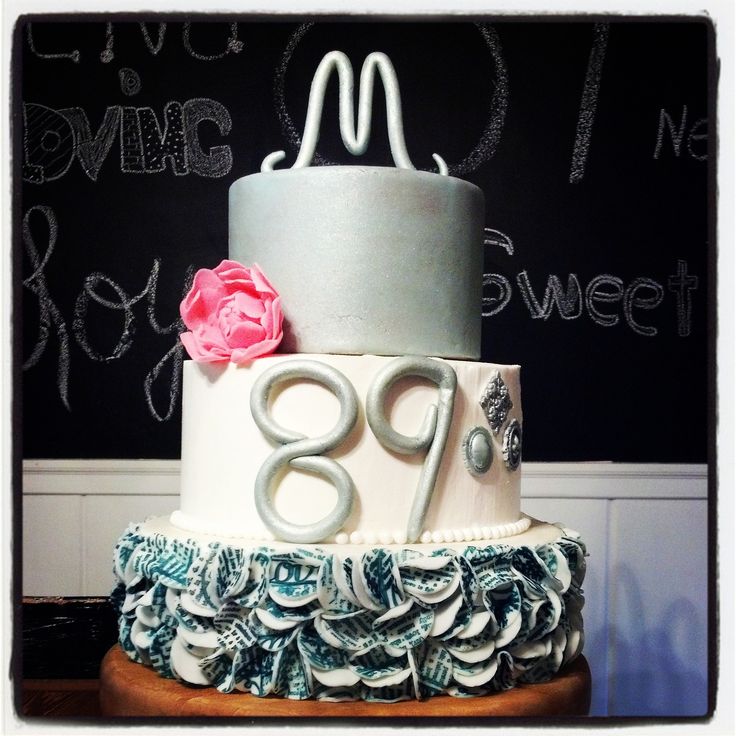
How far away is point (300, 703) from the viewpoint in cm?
125

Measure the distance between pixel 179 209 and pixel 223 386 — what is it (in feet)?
3.45

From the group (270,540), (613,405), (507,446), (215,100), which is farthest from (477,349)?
(215,100)

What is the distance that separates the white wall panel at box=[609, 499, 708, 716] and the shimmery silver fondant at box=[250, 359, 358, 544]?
135cm

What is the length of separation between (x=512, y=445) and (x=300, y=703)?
54cm

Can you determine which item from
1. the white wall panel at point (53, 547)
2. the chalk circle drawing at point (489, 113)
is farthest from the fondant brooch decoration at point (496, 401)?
the white wall panel at point (53, 547)

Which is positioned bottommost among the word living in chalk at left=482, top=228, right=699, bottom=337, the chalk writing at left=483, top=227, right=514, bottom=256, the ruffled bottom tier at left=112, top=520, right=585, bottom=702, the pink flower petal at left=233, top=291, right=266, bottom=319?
the ruffled bottom tier at left=112, top=520, right=585, bottom=702

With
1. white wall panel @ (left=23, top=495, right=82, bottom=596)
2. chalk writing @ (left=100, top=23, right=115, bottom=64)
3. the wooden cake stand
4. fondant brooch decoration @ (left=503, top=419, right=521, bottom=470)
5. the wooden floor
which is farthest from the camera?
white wall panel @ (left=23, top=495, right=82, bottom=596)

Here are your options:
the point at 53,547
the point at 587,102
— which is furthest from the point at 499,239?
the point at 53,547

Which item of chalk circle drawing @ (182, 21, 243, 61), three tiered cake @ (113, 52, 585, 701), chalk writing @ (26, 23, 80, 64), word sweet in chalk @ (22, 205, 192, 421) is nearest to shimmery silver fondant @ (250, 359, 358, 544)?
three tiered cake @ (113, 52, 585, 701)

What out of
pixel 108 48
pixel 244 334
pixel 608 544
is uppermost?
pixel 108 48

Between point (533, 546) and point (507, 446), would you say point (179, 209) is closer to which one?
point (507, 446)

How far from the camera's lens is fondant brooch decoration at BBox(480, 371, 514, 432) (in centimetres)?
144

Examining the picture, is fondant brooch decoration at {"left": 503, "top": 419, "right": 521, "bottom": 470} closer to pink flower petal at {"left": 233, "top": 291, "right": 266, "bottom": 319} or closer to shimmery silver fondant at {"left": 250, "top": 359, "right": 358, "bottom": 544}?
shimmery silver fondant at {"left": 250, "top": 359, "right": 358, "bottom": 544}

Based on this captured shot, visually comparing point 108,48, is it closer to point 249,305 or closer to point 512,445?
point 249,305
